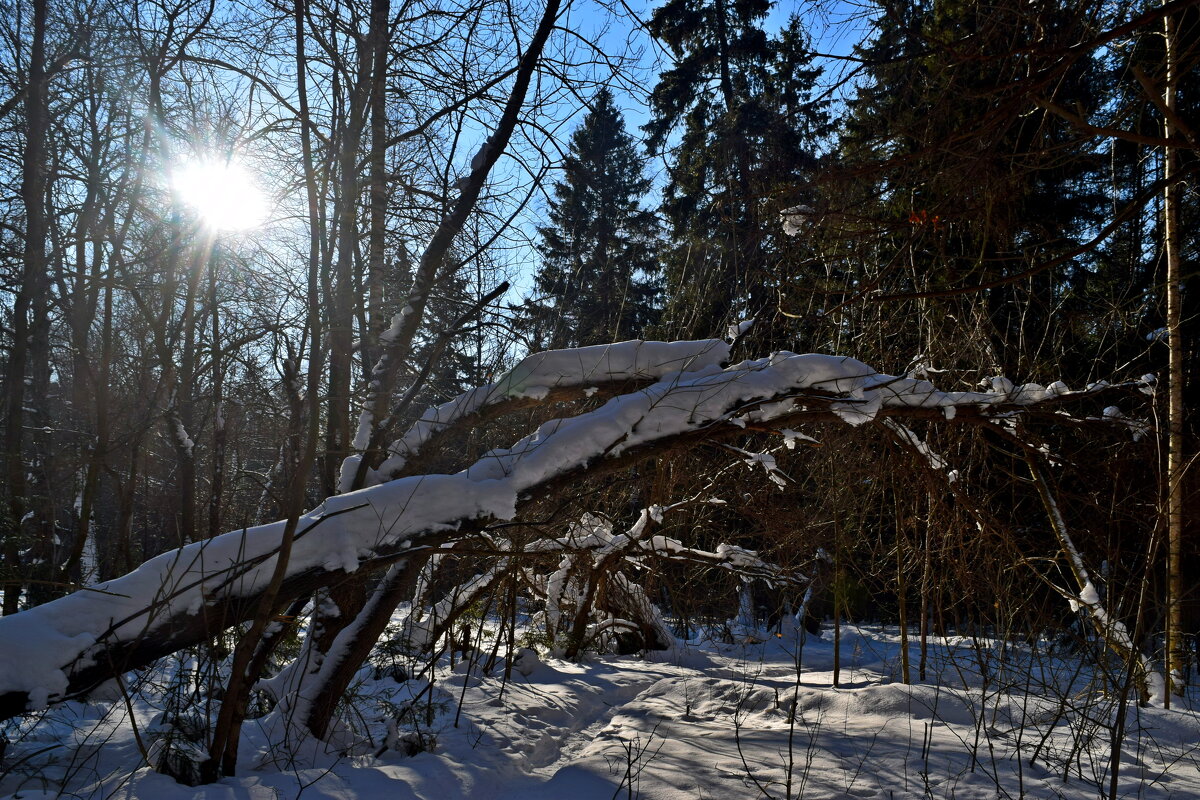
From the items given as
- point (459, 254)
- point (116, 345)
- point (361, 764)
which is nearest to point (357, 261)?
point (459, 254)

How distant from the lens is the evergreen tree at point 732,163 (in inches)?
184

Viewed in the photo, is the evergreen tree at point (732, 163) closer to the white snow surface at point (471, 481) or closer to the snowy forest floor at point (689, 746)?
the white snow surface at point (471, 481)

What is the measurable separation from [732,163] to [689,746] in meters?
5.63

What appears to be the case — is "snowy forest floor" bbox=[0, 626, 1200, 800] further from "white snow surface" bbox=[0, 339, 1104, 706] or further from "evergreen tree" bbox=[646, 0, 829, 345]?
"evergreen tree" bbox=[646, 0, 829, 345]

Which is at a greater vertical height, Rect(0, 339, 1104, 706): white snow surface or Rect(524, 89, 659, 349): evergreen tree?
Rect(524, 89, 659, 349): evergreen tree

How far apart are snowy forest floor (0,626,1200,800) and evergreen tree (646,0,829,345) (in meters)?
3.07

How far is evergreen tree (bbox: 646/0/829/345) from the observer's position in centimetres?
466

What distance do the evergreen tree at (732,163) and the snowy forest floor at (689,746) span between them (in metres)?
3.07

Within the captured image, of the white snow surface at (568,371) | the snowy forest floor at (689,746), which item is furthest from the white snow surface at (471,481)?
the snowy forest floor at (689,746)

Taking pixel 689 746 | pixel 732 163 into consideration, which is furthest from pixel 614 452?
pixel 732 163

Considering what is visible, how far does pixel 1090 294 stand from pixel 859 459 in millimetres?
4701

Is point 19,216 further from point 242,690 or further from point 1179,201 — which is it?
point 1179,201

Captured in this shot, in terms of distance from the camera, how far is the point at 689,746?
15.5 ft

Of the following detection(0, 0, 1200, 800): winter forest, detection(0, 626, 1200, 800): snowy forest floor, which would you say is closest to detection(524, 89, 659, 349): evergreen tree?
detection(0, 0, 1200, 800): winter forest
